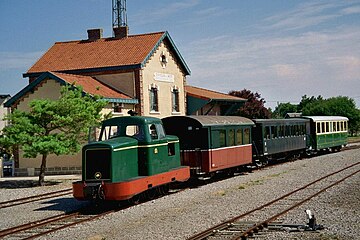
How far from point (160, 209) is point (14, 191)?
30.3ft

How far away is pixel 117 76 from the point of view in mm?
32625

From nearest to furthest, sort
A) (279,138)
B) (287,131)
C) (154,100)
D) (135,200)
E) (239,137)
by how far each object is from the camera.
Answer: (135,200), (239,137), (279,138), (287,131), (154,100)

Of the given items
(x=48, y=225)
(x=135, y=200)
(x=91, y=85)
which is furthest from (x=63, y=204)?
(x=91, y=85)

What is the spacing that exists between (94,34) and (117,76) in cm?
670

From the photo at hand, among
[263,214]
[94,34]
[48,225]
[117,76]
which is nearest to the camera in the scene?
[48,225]

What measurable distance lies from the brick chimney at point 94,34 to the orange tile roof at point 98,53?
42 cm

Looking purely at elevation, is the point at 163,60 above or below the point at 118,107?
above

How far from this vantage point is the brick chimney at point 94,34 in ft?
124

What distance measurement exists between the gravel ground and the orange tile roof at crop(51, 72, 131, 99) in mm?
7688

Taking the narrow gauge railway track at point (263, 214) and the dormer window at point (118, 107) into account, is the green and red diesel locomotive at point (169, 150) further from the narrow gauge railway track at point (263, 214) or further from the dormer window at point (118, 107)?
the dormer window at point (118, 107)

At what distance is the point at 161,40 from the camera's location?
3462 cm

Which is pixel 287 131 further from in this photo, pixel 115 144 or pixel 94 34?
pixel 115 144

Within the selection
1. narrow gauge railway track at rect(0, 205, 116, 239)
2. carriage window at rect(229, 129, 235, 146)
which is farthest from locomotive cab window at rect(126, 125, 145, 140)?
carriage window at rect(229, 129, 235, 146)

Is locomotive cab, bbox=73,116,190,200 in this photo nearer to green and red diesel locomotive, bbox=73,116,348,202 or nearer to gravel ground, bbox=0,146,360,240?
green and red diesel locomotive, bbox=73,116,348,202
